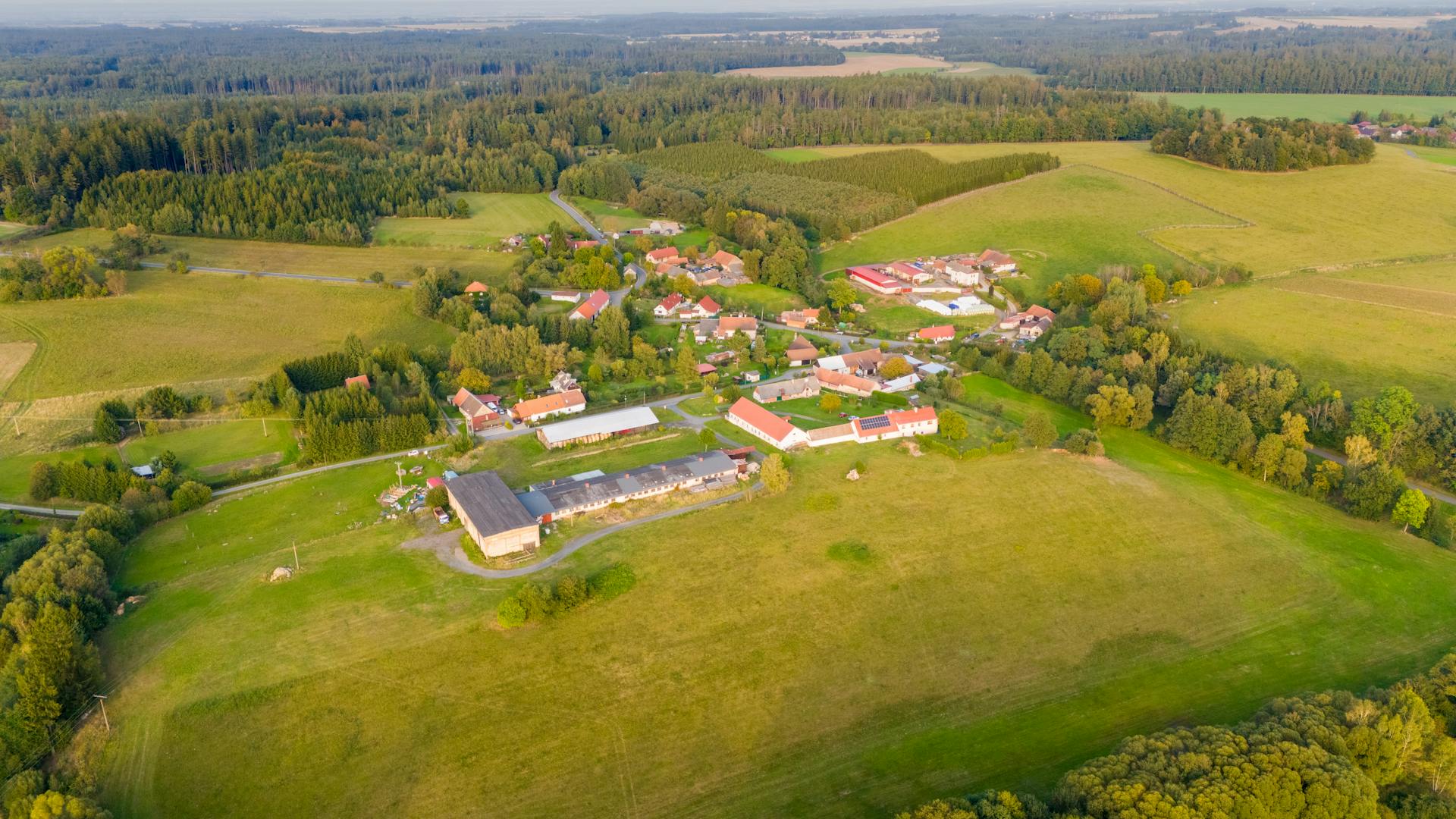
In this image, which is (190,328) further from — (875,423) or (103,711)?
(875,423)

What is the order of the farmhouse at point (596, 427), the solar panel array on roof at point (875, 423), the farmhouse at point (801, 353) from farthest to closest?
the farmhouse at point (801, 353) → the solar panel array on roof at point (875, 423) → the farmhouse at point (596, 427)

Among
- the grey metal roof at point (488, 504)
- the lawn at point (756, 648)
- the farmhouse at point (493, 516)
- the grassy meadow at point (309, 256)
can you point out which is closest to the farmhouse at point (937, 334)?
the lawn at point (756, 648)

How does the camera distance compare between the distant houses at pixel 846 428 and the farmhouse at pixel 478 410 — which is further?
the farmhouse at pixel 478 410

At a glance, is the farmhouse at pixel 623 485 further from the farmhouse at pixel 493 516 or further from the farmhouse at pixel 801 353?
the farmhouse at pixel 801 353

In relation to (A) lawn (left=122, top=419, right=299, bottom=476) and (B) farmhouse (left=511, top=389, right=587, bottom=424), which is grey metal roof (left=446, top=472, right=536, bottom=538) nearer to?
(B) farmhouse (left=511, top=389, right=587, bottom=424)

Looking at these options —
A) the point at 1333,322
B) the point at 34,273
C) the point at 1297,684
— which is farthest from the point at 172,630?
the point at 1333,322

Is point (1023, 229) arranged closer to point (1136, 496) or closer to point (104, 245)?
point (1136, 496)
